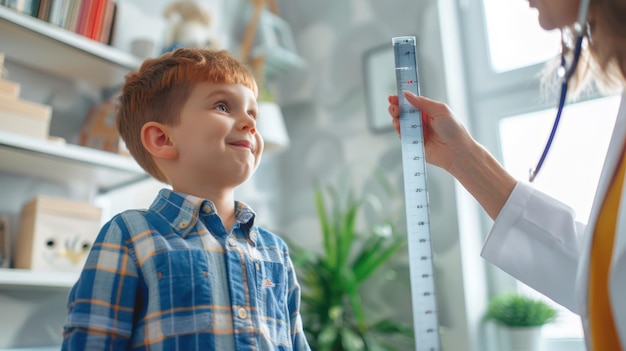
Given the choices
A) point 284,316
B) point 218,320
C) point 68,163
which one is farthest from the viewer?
point 68,163

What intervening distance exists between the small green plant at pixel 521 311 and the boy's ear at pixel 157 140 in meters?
1.55

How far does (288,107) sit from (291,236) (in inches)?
26.2

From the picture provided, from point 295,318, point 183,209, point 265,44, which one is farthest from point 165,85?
point 265,44

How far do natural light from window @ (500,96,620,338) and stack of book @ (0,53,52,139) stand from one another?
1.75 metres

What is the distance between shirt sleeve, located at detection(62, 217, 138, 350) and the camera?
2.61ft

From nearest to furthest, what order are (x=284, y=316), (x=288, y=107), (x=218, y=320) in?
1. (x=218, y=320)
2. (x=284, y=316)
3. (x=288, y=107)

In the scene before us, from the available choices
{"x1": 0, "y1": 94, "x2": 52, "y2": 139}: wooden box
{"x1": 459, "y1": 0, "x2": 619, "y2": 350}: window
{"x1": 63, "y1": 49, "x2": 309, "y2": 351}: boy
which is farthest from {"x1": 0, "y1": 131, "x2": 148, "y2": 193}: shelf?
{"x1": 459, "y1": 0, "x2": 619, "y2": 350}: window

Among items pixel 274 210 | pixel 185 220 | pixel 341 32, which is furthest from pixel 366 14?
pixel 185 220

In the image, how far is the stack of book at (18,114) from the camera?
1550 millimetres

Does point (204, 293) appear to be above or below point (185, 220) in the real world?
below

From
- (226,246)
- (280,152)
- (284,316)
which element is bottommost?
(284,316)

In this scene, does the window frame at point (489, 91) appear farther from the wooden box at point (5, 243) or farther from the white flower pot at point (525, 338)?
the wooden box at point (5, 243)

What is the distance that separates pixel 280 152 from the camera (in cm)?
293

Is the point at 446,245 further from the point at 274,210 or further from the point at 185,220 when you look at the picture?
the point at 185,220
